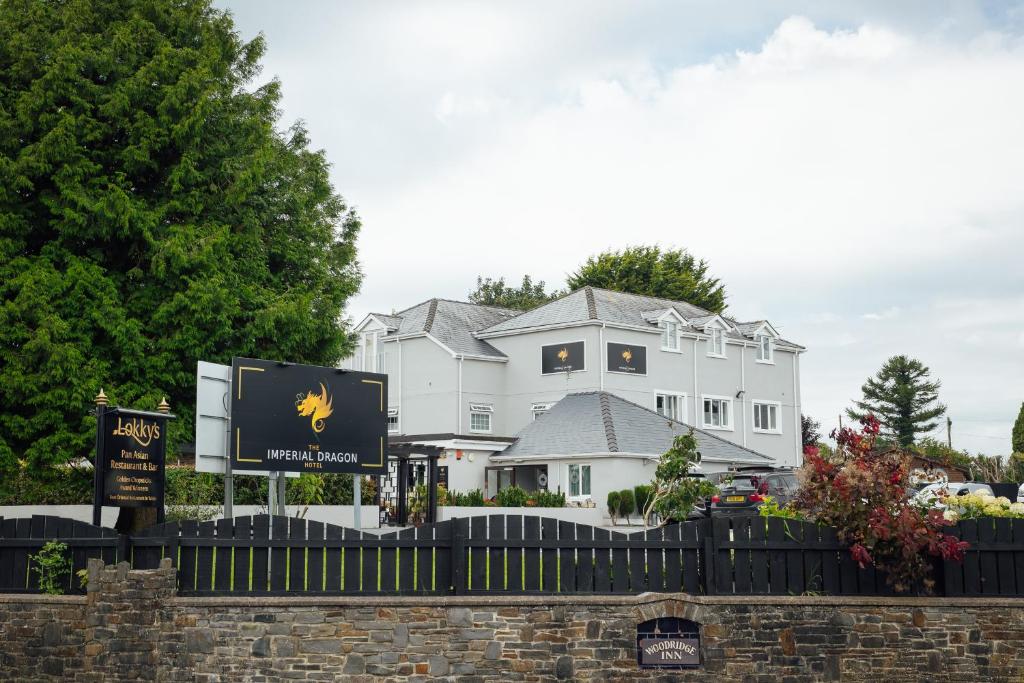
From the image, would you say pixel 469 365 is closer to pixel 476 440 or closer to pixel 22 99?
pixel 476 440

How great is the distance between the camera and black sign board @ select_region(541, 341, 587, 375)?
46.6m

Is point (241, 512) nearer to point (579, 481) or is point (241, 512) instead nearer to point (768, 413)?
point (579, 481)

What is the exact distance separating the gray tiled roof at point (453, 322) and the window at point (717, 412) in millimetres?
9788

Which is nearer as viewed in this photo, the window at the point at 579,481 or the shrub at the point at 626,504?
the shrub at the point at 626,504

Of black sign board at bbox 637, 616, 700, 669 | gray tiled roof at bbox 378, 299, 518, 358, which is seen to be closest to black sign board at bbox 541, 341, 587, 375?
gray tiled roof at bbox 378, 299, 518, 358

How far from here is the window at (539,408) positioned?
47.9 metres

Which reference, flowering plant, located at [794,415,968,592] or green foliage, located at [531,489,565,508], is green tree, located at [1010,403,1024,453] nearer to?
green foliage, located at [531,489,565,508]

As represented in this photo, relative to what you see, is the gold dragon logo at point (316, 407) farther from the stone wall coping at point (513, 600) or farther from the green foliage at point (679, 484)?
the green foliage at point (679, 484)

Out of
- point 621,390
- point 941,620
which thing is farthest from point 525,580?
point 621,390

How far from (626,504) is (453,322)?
16.8m

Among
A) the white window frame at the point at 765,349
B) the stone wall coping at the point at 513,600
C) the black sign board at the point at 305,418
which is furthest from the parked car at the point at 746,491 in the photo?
the white window frame at the point at 765,349

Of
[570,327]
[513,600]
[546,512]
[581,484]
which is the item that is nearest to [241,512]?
[546,512]

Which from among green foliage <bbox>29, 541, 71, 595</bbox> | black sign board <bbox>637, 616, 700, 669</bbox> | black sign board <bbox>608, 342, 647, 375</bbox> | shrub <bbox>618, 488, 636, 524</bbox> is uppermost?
black sign board <bbox>608, 342, 647, 375</bbox>

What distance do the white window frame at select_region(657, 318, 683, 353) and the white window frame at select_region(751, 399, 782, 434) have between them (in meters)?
5.86
